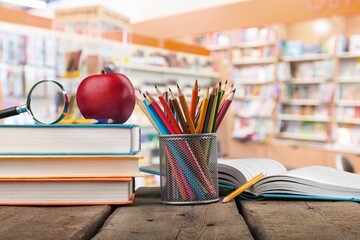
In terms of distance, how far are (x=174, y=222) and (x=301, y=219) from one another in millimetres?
197

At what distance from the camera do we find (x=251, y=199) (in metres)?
1.04

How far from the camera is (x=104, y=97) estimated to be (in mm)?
1040

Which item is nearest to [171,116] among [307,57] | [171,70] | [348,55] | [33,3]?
[171,70]

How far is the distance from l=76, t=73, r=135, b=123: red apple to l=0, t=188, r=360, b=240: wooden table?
0.20 m

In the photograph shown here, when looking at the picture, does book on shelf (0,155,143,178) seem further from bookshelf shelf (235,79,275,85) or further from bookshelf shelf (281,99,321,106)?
bookshelf shelf (235,79,275,85)

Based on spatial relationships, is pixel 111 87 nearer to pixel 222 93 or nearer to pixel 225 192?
pixel 222 93

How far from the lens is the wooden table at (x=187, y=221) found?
0.69 m

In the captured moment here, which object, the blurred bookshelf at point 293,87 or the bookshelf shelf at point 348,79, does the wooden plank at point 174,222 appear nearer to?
the blurred bookshelf at point 293,87

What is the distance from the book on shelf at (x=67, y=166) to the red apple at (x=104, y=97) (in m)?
0.15

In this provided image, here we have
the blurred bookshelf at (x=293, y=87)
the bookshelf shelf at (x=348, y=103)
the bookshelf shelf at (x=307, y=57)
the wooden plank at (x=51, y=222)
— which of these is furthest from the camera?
the bookshelf shelf at (x=307, y=57)

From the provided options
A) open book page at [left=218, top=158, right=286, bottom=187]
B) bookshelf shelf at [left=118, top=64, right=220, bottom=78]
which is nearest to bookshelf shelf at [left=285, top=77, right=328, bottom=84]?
bookshelf shelf at [left=118, top=64, right=220, bottom=78]

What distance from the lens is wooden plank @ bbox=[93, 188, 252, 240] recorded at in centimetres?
69

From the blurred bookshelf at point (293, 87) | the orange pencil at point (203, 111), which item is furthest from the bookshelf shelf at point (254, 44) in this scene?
the orange pencil at point (203, 111)

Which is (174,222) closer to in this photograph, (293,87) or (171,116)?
(171,116)
